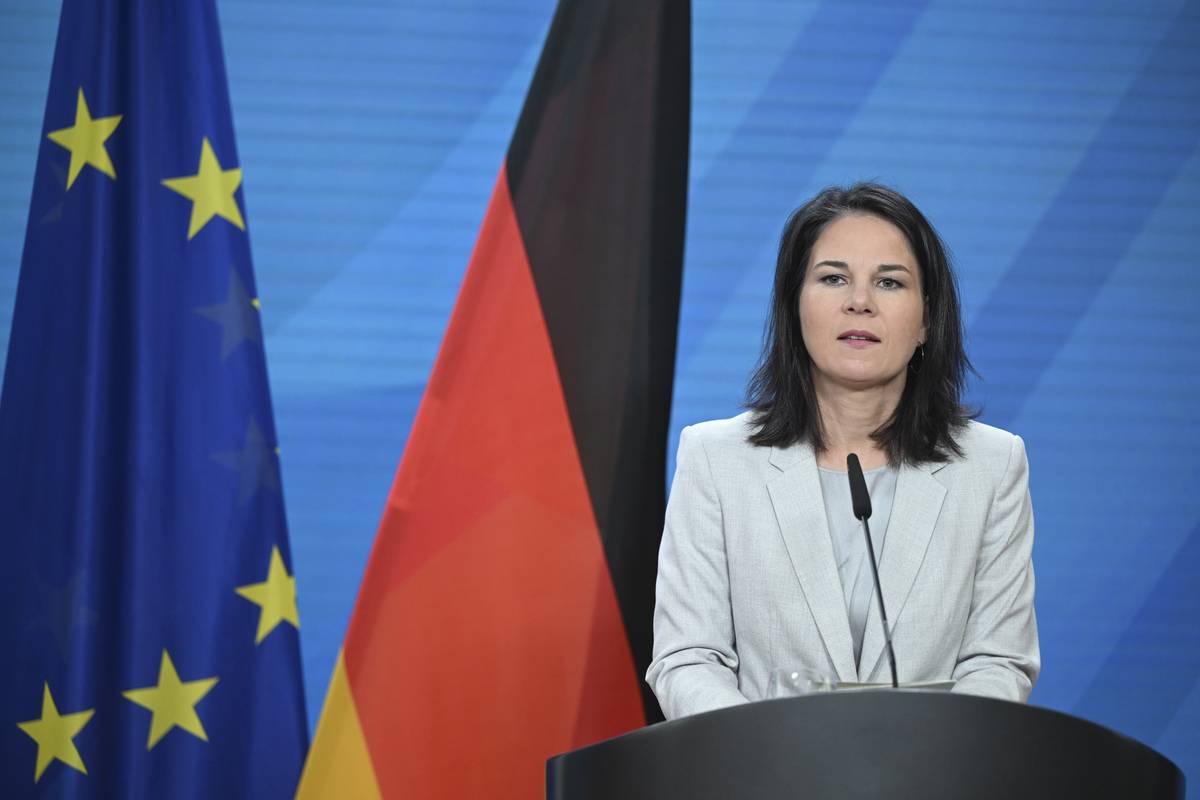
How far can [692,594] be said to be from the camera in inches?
70.1

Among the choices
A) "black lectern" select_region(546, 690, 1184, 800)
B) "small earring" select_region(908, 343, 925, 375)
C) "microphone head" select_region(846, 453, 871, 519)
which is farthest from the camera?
"small earring" select_region(908, 343, 925, 375)

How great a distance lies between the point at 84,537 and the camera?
215 centimetres

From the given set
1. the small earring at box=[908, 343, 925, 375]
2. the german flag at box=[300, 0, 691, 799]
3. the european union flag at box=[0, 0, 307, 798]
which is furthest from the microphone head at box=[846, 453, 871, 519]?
the european union flag at box=[0, 0, 307, 798]

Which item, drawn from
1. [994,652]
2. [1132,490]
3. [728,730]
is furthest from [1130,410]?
[728,730]

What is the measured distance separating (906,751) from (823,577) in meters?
0.67

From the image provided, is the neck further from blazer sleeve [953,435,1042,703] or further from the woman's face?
blazer sleeve [953,435,1042,703]

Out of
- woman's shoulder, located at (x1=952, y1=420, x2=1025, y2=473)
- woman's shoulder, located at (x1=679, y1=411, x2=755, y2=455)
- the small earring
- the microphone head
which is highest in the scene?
the small earring

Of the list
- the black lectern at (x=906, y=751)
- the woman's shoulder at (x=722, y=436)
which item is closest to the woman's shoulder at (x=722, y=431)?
the woman's shoulder at (x=722, y=436)

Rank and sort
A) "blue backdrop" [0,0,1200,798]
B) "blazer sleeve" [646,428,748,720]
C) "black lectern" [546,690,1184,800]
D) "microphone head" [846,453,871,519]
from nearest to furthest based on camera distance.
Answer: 1. "black lectern" [546,690,1184,800]
2. "microphone head" [846,453,871,519]
3. "blazer sleeve" [646,428,748,720]
4. "blue backdrop" [0,0,1200,798]

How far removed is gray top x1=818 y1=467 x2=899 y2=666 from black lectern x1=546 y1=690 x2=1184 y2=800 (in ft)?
2.11

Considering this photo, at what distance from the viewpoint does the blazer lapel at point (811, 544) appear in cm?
171

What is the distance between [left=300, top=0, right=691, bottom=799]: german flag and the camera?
7.09ft

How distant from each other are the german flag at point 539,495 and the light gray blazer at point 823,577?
364 millimetres

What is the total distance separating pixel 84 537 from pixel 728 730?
1439 mm
